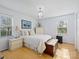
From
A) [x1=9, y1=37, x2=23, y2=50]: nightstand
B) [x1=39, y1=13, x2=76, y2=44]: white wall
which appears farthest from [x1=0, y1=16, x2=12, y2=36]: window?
[x1=39, y1=13, x2=76, y2=44]: white wall

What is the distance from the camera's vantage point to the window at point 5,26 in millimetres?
3886

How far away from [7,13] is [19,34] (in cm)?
166

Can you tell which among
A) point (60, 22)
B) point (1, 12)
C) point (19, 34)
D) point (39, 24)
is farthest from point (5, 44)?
point (60, 22)

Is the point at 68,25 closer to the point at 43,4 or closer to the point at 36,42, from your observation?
the point at 43,4

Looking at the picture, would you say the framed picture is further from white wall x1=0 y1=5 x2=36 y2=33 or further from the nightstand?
the nightstand

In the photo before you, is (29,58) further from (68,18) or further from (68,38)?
(68,18)

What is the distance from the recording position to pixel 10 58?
2865mm

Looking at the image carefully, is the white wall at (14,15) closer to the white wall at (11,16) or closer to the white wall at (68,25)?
the white wall at (11,16)

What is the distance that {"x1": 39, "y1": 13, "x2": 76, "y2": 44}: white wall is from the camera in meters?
5.48

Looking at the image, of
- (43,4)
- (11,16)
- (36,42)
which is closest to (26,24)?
(11,16)

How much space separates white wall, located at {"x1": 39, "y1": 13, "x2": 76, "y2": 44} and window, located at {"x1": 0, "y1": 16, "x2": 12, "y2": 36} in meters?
3.69

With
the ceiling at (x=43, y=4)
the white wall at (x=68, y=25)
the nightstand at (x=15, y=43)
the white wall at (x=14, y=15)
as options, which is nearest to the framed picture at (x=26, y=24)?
the white wall at (x=14, y=15)

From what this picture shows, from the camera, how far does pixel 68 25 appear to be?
573 cm

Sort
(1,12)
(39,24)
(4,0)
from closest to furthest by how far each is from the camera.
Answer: (4,0), (1,12), (39,24)
